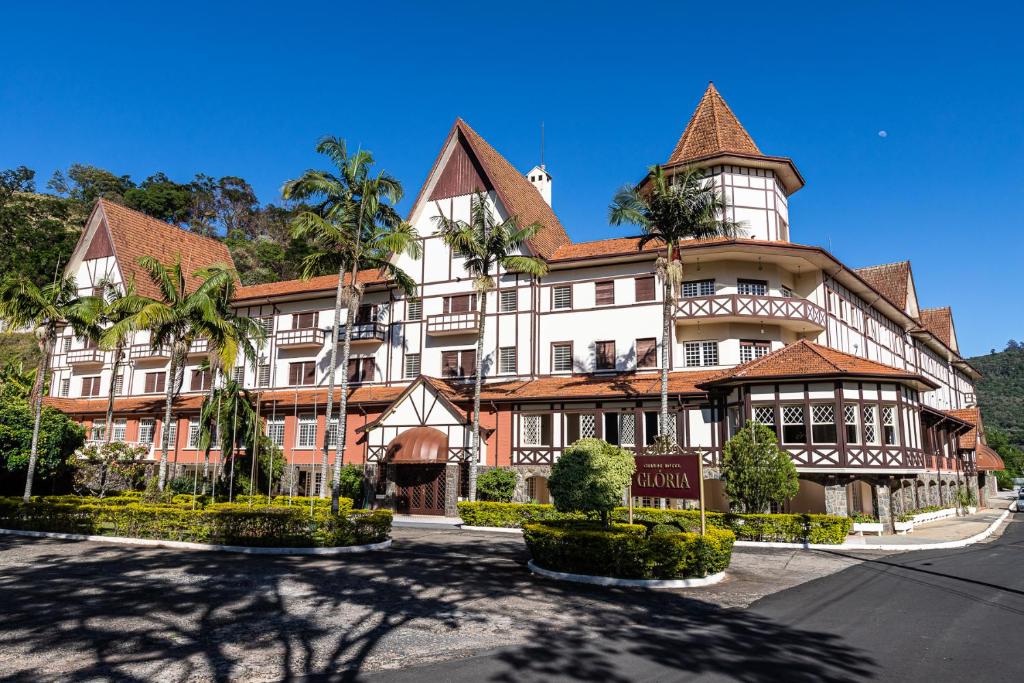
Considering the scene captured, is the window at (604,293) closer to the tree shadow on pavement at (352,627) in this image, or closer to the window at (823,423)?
the window at (823,423)

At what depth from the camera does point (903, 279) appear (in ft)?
167

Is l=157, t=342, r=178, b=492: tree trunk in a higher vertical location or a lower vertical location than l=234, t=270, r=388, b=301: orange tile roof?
lower

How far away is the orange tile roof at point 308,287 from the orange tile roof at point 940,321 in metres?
46.8

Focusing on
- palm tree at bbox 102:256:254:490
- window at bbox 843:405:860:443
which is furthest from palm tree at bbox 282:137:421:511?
window at bbox 843:405:860:443

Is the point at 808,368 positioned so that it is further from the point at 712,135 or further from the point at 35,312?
the point at 35,312

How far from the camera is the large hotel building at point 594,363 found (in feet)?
93.4

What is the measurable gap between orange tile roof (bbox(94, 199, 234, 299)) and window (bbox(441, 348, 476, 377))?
64.6 feet

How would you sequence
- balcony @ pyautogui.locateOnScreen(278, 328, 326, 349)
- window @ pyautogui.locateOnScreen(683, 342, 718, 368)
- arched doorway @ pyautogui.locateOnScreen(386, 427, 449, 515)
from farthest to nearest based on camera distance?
balcony @ pyautogui.locateOnScreen(278, 328, 326, 349) < window @ pyautogui.locateOnScreen(683, 342, 718, 368) < arched doorway @ pyautogui.locateOnScreen(386, 427, 449, 515)

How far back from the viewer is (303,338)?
43.0m

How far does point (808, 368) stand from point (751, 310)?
5834 mm

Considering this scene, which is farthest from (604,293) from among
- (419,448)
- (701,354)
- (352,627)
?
(352,627)

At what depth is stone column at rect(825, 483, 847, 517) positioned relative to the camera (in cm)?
2724

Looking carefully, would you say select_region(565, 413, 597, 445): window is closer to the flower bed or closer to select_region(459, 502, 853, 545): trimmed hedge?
select_region(459, 502, 853, 545): trimmed hedge

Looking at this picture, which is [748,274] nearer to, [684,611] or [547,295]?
[547,295]
